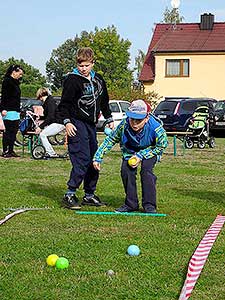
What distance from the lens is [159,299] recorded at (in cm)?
460

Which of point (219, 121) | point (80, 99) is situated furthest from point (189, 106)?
point (80, 99)

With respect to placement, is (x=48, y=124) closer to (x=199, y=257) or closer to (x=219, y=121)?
(x=199, y=257)

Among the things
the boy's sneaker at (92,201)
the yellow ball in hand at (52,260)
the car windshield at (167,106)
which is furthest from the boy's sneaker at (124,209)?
the car windshield at (167,106)

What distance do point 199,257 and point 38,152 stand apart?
10332 mm

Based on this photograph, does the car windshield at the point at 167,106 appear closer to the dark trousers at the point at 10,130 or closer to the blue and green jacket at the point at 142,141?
the dark trousers at the point at 10,130

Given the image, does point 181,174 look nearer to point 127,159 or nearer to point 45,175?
point 45,175

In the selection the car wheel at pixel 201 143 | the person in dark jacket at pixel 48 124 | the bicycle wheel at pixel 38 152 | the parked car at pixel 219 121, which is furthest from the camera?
the parked car at pixel 219 121

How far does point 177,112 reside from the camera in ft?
91.2

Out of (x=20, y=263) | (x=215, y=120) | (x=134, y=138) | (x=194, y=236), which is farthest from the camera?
(x=215, y=120)

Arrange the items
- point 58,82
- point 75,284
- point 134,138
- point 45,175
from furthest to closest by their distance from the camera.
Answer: point 58,82, point 45,175, point 134,138, point 75,284

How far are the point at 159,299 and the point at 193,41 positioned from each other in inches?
1768

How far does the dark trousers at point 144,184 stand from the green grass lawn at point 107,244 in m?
0.30

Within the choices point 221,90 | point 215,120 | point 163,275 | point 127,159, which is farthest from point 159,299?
point 221,90

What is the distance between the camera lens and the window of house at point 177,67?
157 ft
